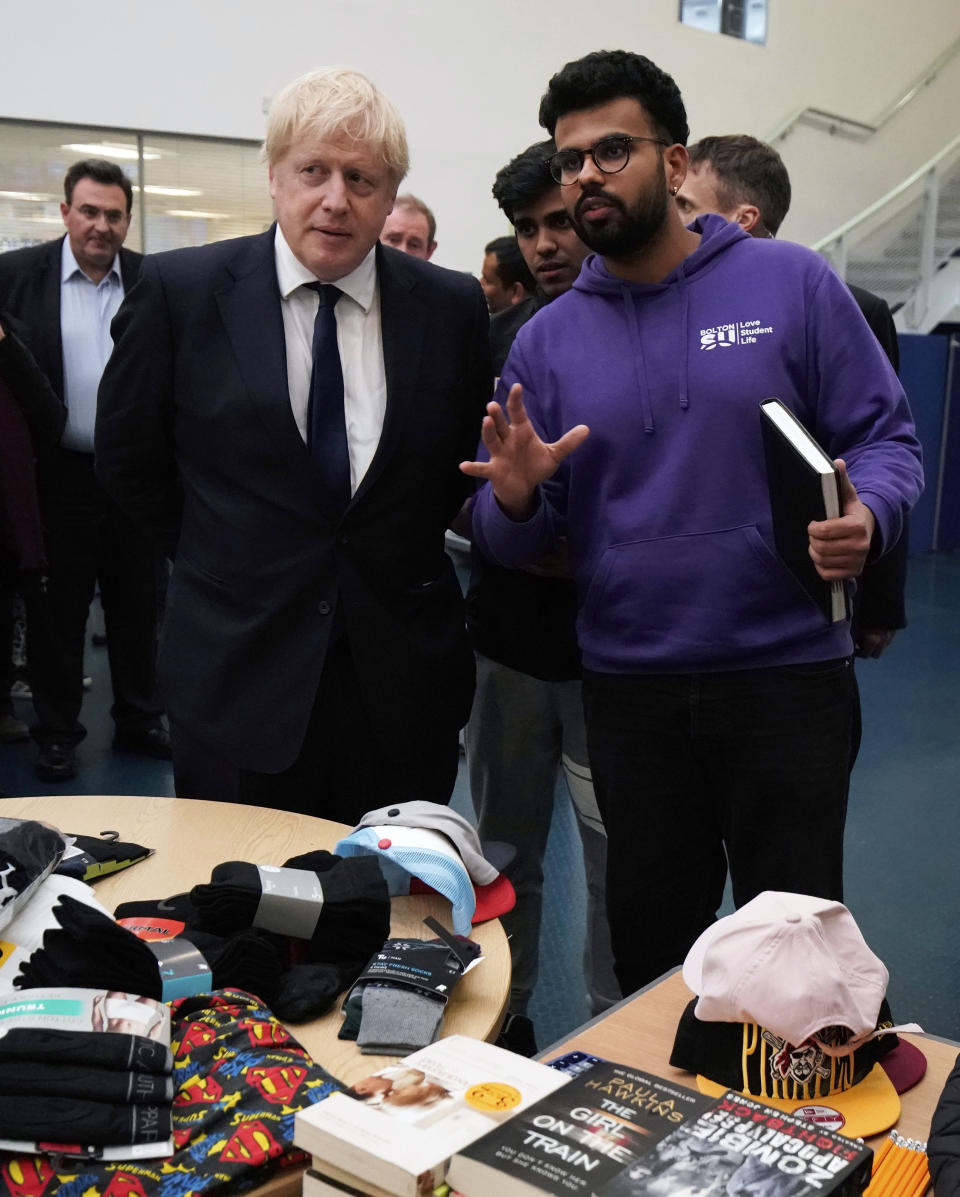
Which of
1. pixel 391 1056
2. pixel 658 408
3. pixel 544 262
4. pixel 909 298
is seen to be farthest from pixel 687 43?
pixel 391 1056

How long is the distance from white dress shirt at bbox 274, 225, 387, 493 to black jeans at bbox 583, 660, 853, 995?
1.73 feet

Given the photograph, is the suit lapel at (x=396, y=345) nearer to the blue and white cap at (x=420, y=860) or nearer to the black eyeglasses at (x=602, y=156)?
the black eyeglasses at (x=602, y=156)

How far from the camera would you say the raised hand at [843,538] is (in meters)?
1.54

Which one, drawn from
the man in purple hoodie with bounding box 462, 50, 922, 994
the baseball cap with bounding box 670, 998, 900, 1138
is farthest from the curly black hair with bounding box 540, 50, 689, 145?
the baseball cap with bounding box 670, 998, 900, 1138

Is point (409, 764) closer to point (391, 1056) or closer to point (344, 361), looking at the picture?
point (344, 361)

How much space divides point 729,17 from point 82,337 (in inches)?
271

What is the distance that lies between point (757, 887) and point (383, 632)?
0.69 meters

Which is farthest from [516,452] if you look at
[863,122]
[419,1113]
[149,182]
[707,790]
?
[863,122]

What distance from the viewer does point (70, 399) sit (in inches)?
158

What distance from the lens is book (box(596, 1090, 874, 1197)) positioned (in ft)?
2.78

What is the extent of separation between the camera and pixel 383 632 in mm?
1938

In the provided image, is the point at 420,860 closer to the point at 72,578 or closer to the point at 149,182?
the point at 72,578

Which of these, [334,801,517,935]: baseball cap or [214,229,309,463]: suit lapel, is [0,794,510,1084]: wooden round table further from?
[214,229,309,463]: suit lapel

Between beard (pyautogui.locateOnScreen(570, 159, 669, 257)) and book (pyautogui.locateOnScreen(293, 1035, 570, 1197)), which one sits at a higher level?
beard (pyautogui.locateOnScreen(570, 159, 669, 257))
